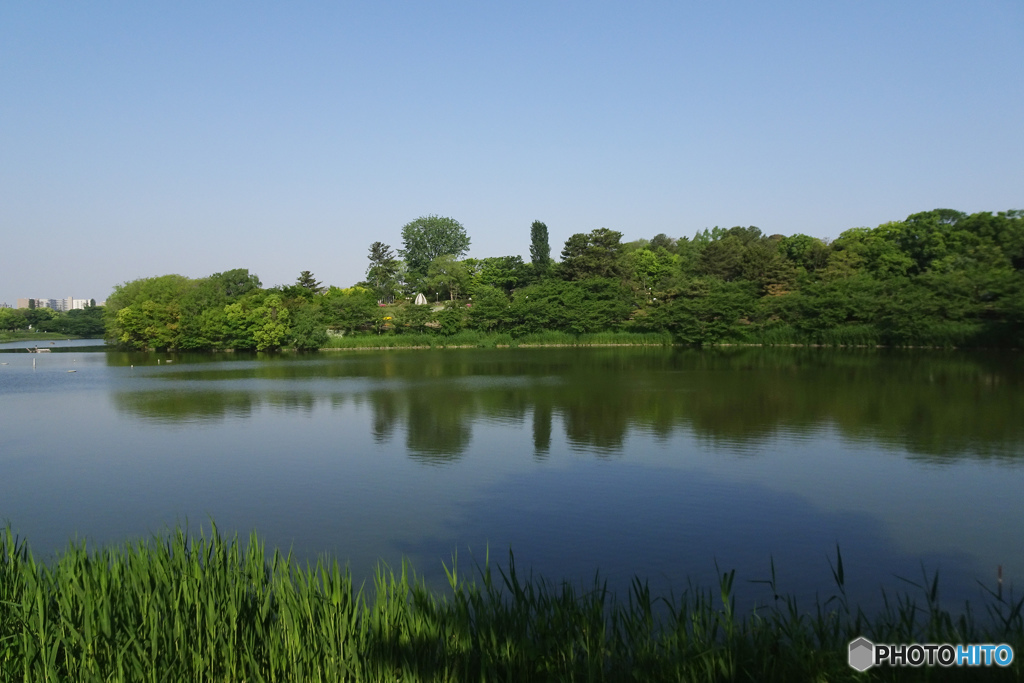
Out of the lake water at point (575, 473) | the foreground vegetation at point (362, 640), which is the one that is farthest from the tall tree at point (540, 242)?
the foreground vegetation at point (362, 640)

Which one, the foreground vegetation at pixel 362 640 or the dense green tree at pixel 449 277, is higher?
the dense green tree at pixel 449 277

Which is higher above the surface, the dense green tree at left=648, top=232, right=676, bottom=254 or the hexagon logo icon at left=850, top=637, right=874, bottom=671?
the dense green tree at left=648, top=232, right=676, bottom=254

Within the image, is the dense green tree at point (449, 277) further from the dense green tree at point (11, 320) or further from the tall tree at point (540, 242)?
the dense green tree at point (11, 320)

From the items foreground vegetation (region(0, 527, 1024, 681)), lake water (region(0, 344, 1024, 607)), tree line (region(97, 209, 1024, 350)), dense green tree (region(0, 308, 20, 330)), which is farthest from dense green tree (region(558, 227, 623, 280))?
dense green tree (region(0, 308, 20, 330))

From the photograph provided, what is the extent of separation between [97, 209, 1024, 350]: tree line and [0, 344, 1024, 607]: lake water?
8.95 meters

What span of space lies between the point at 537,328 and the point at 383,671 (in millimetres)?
31755

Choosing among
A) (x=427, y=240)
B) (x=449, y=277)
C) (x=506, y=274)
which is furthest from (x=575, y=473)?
(x=427, y=240)

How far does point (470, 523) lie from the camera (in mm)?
7133

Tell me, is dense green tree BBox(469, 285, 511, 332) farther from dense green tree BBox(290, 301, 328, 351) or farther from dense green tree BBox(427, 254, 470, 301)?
dense green tree BBox(427, 254, 470, 301)

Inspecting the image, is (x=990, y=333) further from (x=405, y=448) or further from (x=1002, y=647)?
(x=1002, y=647)

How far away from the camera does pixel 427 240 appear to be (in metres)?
60.0

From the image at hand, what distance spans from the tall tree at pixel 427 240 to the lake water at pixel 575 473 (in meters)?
41.5

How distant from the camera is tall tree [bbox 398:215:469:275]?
59819 millimetres

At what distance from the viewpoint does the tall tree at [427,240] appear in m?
59.8
